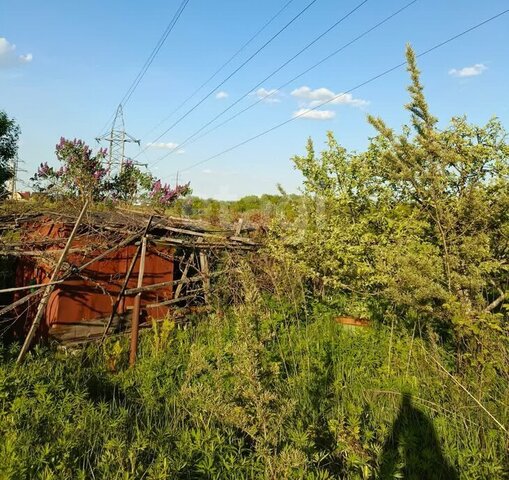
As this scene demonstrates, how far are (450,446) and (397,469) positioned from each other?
81 cm

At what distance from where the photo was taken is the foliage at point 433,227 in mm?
4328

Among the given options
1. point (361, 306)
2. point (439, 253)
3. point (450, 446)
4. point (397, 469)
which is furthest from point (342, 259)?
point (397, 469)

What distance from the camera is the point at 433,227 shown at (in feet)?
16.9

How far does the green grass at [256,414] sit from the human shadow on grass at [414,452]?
0.04ft

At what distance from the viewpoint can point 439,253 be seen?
4809mm

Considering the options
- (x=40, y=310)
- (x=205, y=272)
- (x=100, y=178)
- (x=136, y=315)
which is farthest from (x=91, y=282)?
(x=100, y=178)

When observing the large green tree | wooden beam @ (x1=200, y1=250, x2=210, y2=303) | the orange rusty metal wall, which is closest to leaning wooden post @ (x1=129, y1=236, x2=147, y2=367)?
the orange rusty metal wall

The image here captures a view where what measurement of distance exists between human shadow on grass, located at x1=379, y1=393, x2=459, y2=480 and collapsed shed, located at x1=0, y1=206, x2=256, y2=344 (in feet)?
14.1

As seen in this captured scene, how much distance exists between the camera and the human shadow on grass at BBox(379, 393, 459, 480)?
3.36m

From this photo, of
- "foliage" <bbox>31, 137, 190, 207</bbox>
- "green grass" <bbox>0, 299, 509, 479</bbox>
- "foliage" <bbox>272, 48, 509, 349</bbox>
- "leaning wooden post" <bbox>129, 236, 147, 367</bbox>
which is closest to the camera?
"green grass" <bbox>0, 299, 509, 479</bbox>

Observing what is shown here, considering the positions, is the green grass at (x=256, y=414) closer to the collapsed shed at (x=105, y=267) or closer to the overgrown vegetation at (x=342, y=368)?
the overgrown vegetation at (x=342, y=368)

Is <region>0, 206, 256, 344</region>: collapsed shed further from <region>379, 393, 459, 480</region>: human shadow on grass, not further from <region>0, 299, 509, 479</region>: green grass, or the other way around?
<region>379, 393, 459, 480</region>: human shadow on grass

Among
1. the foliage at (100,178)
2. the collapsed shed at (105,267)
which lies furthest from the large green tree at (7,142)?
the collapsed shed at (105,267)

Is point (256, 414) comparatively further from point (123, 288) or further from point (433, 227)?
point (123, 288)
